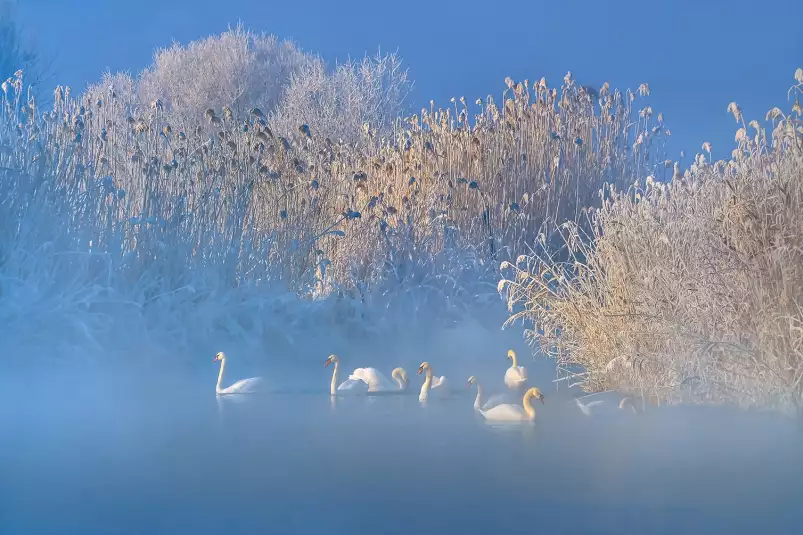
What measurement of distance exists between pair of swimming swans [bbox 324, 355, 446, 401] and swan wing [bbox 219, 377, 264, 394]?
42 centimetres

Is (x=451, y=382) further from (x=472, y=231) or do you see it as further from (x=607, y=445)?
(x=472, y=231)

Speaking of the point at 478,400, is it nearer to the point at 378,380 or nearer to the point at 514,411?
the point at 514,411

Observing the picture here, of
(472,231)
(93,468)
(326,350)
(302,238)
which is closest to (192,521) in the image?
(93,468)

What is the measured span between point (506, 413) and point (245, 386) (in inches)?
61.3

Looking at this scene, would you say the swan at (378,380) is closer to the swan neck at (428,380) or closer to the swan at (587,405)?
the swan neck at (428,380)

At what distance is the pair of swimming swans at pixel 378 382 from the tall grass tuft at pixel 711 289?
2.88 feet

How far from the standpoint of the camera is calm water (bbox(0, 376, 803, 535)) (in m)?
3.00

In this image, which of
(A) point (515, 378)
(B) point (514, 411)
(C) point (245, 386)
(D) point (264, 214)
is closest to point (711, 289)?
(B) point (514, 411)

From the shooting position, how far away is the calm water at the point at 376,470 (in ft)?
9.86

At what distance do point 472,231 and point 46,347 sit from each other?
437 centimetres

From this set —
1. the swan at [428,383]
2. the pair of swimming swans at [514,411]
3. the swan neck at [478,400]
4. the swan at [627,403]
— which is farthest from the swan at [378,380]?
the swan at [627,403]

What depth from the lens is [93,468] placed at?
3.67 m

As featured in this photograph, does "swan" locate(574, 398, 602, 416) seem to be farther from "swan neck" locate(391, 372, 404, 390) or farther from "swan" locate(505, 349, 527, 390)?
"swan neck" locate(391, 372, 404, 390)

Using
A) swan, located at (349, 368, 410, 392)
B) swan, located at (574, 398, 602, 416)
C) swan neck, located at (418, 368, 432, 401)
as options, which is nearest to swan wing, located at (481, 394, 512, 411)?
swan, located at (574, 398, 602, 416)
